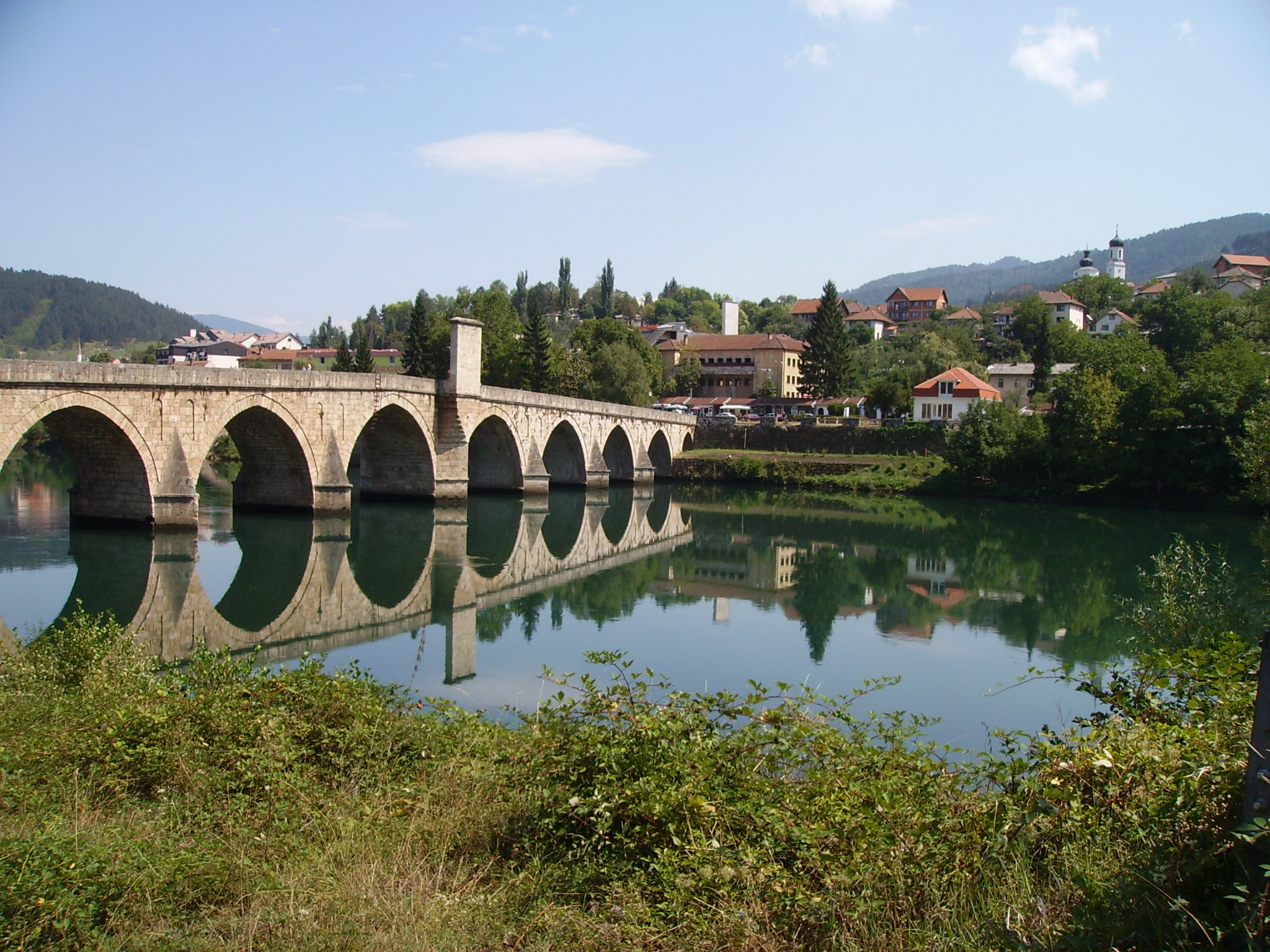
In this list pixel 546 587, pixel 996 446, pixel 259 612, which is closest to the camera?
pixel 259 612

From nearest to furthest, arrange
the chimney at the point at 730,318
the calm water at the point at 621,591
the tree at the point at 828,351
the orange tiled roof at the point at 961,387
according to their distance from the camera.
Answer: the calm water at the point at 621,591
the orange tiled roof at the point at 961,387
the tree at the point at 828,351
the chimney at the point at 730,318

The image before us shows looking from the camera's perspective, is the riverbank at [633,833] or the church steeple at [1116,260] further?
the church steeple at [1116,260]

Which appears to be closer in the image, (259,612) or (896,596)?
(259,612)

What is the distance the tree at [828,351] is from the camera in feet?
200

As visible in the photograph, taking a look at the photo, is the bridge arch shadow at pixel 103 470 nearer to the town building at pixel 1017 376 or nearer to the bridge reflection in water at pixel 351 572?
the bridge reflection in water at pixel 351 572

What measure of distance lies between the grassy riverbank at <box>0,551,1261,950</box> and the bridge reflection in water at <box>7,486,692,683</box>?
397cm

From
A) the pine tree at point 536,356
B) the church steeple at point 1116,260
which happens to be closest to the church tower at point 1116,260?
the church steeple at point 1116,260

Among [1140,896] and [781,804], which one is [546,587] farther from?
[1140,896]

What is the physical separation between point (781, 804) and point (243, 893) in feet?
8.57

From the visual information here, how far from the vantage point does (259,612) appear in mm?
17219

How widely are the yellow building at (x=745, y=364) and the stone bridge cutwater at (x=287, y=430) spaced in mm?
30931

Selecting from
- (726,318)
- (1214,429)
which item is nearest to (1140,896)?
(1214,429)

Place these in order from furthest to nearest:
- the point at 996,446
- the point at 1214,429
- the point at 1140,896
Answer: the point at 996,446 < the point at 1214,429 < the point at 1140,896

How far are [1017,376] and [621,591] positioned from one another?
49.4 metres
